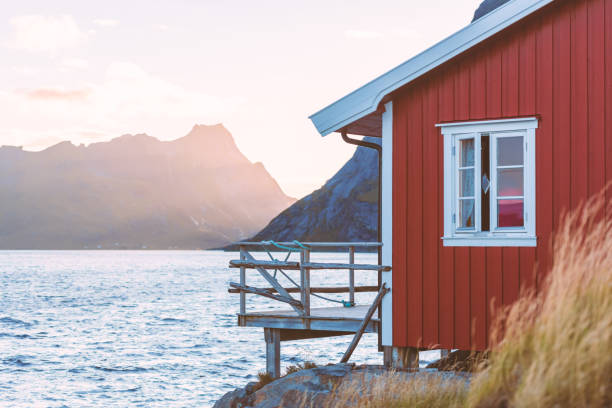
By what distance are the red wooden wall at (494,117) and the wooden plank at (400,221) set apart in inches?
0.6

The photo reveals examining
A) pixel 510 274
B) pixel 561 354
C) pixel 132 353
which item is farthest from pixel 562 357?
pixel 132 353

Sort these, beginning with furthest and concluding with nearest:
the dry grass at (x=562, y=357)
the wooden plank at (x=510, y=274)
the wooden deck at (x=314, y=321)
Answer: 1. the wooden deck at (x=314, y=321)
2. the wooden plank at (x=510, y=274)
3. the dry grass at (x=562, y=357)

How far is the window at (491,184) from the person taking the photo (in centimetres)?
1130

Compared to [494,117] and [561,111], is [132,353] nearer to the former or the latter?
[494,117]

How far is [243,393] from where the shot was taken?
12953 millimetres

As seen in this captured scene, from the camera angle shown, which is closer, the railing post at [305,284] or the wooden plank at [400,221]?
the wooden plank at [400,221]

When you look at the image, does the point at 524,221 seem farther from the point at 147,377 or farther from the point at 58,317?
the point at 58,317

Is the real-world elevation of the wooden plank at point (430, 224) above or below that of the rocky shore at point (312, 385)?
above

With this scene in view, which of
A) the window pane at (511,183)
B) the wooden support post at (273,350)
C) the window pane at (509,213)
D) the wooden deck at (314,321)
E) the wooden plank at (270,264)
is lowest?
the wooden support post at (273,350)

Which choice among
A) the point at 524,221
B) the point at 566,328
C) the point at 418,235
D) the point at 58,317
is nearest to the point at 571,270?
the point at 566,328

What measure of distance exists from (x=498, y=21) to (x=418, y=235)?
130 inches

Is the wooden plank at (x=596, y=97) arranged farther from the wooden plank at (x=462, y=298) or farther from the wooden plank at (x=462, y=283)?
the wooden plank at (x=462, y=298)

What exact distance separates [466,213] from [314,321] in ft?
11.4

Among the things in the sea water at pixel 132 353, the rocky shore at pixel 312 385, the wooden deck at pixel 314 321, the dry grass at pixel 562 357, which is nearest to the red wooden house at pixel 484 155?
the wooden deck at pixel 314 321
